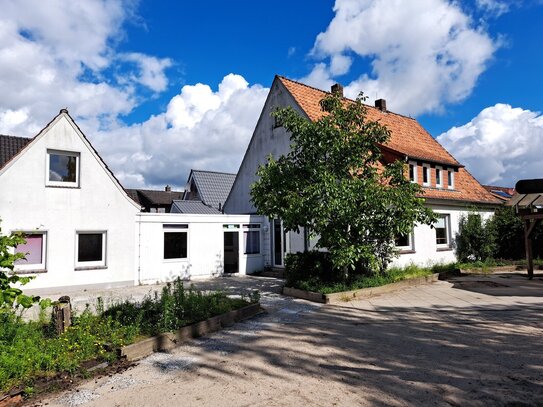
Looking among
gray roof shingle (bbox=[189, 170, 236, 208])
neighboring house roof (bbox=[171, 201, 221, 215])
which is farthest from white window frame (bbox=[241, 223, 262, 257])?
gray roof shingle (bbox=[189, 170, 236, 208])

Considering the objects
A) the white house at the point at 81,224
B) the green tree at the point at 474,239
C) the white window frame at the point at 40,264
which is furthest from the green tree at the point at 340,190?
the green tree at the point at 474,239

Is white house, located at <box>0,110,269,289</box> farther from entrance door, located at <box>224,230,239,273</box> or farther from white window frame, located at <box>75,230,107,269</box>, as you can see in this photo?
entrance door, located at <box>224,230,239,273</box>

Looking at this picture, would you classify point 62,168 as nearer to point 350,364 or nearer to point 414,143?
point 350,364

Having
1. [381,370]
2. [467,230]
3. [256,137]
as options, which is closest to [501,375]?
[381,370]

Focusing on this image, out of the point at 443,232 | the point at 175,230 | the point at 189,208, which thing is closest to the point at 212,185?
the point at 189,208

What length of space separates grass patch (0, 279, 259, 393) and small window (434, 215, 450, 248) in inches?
529

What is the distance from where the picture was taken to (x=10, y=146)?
15.8m

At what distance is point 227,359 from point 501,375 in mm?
4051

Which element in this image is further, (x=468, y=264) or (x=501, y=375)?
(x=468, y=264)

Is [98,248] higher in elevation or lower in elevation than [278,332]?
higher

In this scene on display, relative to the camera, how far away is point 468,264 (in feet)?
57.6

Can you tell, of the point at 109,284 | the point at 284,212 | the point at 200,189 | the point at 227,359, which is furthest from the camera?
the point at 200,189

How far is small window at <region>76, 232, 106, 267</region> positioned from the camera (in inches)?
567

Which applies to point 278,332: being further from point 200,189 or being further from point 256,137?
point 200,189
